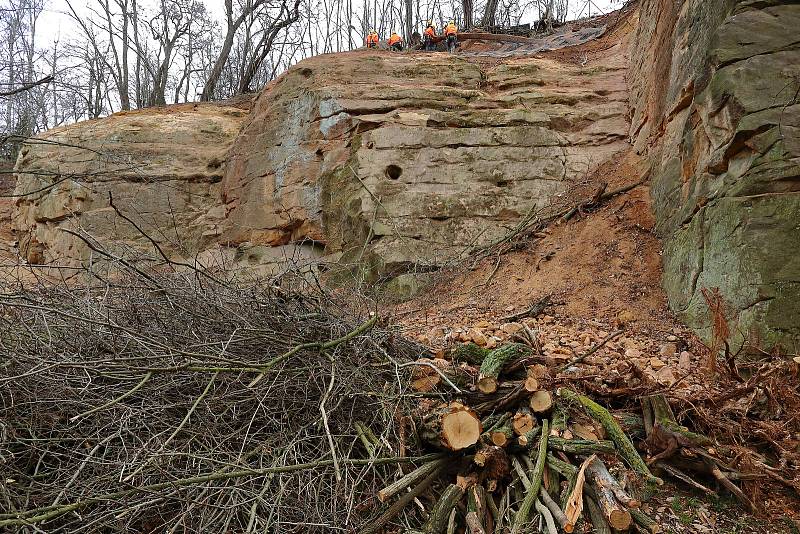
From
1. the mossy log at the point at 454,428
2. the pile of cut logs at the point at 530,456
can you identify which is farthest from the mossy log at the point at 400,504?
the mossy log at the point at 454,428

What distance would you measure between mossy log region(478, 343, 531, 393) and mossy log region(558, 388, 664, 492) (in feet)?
1.09

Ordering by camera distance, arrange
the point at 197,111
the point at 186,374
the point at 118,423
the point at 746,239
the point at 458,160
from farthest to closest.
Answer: the point at 197,111 → the point at 458,160 → the point at 746,239 → the point at 186,374 → the point at 118,423

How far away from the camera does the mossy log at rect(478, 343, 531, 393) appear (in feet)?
9.85

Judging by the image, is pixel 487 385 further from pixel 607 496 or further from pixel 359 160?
pixel 359 160

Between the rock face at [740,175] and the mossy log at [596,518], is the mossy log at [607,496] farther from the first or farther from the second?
the rock face at [740,175]

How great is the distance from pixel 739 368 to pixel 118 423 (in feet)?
12.9

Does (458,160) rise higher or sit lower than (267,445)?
higher

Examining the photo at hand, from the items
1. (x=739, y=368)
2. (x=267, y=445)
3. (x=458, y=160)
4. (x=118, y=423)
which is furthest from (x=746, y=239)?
(x=458, y=160)

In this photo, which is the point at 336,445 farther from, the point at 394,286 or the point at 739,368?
the point at 394,286

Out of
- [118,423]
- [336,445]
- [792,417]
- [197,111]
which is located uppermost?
[197,111]

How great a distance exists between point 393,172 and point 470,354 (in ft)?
18.4

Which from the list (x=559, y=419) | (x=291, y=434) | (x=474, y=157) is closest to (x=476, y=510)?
(x=559, y=419)

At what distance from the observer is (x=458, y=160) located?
860cm

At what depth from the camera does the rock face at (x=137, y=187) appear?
10648 mm
